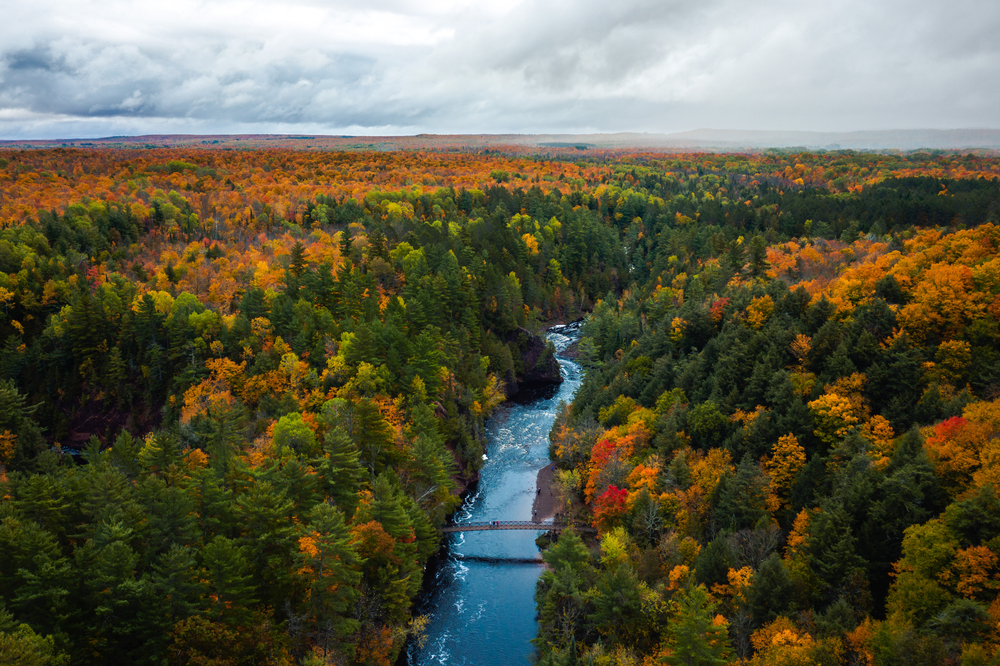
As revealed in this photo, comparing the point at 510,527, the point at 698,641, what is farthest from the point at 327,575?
the point at 698,641

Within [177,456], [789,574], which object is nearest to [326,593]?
[177,456]

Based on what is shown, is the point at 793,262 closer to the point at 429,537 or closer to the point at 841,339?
the point at 841,339

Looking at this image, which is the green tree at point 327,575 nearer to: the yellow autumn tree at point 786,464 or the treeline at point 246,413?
the treeline at point 246,413

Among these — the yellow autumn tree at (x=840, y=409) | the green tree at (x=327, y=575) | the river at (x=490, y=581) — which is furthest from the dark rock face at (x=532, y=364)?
the green tree at (x=327, y=575)

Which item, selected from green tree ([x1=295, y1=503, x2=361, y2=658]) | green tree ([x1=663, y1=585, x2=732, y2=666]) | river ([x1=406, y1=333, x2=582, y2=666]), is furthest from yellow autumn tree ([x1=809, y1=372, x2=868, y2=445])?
green tree ([x1=295, y1=503, x2=361, y2=658])

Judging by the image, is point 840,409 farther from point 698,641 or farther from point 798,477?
point 698,641
